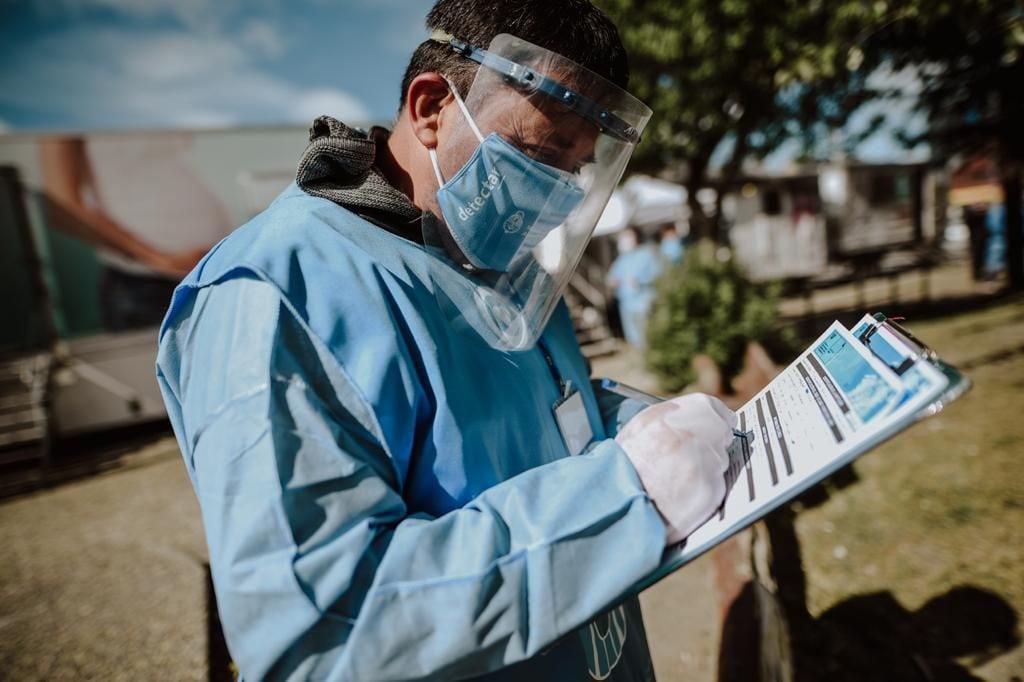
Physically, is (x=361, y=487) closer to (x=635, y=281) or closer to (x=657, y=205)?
(x=635, y=281)

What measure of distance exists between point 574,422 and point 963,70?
9.19 meters

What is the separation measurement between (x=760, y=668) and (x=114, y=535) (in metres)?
5.58

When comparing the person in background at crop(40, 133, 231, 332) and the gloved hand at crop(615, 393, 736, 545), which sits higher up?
the person in background at crop(40, 133, 231, 332)

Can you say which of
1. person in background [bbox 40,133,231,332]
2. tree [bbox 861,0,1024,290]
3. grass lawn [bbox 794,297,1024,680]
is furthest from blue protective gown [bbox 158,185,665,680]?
person in background [bbox 40,133,231,332]

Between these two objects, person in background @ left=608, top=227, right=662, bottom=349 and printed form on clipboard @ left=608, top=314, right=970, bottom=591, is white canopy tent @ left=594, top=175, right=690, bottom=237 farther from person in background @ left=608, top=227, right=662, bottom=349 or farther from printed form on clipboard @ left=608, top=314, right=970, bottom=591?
printed form on clipboard @ left=608, top=314, right=970, bottom=591

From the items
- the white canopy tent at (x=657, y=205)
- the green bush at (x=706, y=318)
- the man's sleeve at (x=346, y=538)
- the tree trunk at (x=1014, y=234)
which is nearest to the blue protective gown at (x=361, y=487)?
the man's sleeve at (x=346, y=538)

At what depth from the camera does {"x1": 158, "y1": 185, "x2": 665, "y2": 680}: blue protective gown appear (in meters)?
0.73

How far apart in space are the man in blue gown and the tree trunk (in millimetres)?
13327

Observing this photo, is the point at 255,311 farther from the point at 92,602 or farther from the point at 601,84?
the point at 92,602

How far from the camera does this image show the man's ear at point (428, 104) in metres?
1.20

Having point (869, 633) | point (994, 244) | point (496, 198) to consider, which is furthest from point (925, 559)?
point (994, 244)

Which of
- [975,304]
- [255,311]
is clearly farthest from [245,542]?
[975,304]

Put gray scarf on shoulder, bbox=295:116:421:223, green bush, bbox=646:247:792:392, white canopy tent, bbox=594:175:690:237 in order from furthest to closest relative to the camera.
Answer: white canopy tent, bbox=594:175:690:237 < green bush, bbox=646:247:792:392 < gray scarf on shoulder, bbox=295:116:421:223

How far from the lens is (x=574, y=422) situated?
1.31 meters
